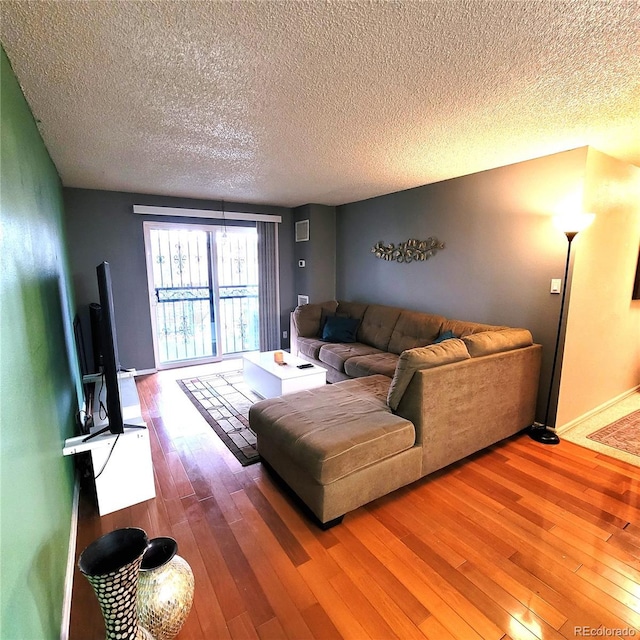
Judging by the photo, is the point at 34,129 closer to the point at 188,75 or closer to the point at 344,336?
the point at 188,75

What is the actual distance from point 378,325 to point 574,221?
7.46 ft

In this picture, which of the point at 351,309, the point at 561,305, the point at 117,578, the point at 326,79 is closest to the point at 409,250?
the point at 351,309

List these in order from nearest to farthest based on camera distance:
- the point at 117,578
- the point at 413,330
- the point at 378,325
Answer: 1. the point at 117,578
2. the point at 413,330
3. the point at 378,325

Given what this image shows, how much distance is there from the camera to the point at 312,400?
8.19ft

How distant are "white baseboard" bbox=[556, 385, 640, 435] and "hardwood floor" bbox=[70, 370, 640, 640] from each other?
1.60 feet

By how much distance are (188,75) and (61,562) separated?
2.25 metres

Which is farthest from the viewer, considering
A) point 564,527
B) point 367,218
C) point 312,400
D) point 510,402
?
point 367,218

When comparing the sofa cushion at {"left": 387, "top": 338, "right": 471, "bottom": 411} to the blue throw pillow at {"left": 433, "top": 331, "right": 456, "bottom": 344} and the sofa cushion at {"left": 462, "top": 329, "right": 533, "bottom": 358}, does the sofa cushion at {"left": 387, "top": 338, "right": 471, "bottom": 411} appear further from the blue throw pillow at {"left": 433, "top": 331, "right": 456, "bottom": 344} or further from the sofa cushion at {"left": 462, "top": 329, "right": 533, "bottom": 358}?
the blue throw pillow at {"left": 433, "top": 331, "right": 456, "bottom": 344}

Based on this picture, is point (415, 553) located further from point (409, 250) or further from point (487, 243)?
point (409, 250)

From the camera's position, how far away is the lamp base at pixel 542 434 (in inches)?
113

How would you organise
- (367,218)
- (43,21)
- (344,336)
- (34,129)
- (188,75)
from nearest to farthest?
1. (43,21)
2. (188,75)
3. (34,129)
4. (344,336)
5. (367,218)

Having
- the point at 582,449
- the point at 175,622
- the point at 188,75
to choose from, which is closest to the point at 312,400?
the point at 175,622

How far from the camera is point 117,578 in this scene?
1076mm

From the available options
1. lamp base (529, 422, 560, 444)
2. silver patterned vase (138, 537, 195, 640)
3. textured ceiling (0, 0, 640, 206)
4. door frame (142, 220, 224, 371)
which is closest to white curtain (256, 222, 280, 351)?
door frame (142, 220, 224, 371)
